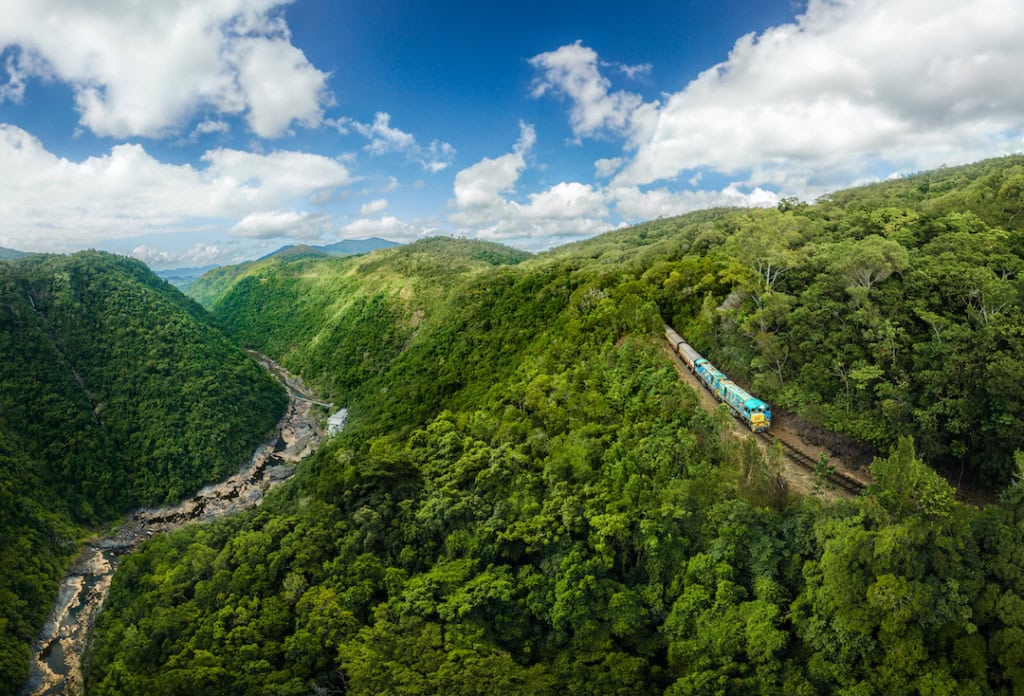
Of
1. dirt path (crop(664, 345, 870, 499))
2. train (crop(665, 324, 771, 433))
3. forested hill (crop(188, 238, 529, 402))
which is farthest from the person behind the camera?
forested hill (crop(188, 238, 529, 402))

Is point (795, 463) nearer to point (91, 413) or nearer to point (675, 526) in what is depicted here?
point (675, 526)

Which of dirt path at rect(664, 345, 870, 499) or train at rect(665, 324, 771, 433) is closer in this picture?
dirt path at rect(664, 345, 870, 499)

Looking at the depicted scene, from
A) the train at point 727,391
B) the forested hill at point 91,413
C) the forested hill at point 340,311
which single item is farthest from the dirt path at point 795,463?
the forested hill at point 340,311

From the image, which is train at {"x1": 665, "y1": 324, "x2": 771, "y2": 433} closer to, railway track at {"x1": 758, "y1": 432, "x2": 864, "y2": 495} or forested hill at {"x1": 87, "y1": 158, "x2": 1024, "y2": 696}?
railway track at {"x1": 758, "y1": 432, "x2": 864, "y2": 495}

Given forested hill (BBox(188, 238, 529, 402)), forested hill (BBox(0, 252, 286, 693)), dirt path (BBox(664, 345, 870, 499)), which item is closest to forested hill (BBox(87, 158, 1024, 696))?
dirt path (BBox(664, 345, 870, 499))

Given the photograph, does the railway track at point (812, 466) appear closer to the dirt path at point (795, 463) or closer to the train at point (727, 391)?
the dirt path at point (795, 463)

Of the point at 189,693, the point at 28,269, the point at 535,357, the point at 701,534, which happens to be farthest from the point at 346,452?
the point at 28,269

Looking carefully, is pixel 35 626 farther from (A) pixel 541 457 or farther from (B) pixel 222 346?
(B) pixel 222 346
